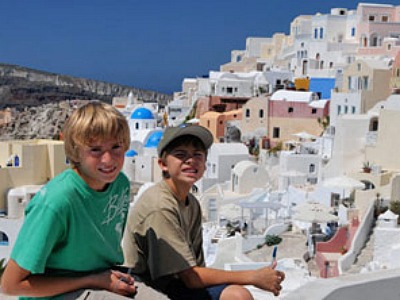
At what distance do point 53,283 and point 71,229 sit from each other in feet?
0.75

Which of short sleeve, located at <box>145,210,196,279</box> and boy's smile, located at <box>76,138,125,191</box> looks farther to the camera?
short sleeve, located at <box>145,210,196,279</box>

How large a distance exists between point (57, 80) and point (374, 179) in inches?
2955

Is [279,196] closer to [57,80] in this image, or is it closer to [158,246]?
[158,246]

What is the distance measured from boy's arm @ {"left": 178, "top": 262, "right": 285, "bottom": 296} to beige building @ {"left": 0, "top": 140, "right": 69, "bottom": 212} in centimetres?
1389

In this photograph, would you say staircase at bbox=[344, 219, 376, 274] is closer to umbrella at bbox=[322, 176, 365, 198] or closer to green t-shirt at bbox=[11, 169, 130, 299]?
umbrella at bbox=[322, 176, 365, 198]

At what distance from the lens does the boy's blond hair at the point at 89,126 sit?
2.17 metres

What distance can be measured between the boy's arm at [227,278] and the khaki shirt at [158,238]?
54mm

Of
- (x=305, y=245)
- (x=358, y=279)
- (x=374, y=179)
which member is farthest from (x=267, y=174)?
(x=358, y=279)

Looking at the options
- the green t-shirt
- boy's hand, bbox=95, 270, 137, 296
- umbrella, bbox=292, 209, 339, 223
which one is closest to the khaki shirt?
the green t-shirt

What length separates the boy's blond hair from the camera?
85.6 inches

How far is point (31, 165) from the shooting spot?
16125 mm

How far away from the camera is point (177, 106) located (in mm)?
37094

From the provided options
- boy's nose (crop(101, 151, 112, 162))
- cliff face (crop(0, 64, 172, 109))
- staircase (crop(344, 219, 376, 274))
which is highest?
cliff face (crop(0, 64, 172, 109))

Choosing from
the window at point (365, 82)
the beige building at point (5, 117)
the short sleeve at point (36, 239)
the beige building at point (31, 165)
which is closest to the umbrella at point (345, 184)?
the beige building at point (31, 165)
